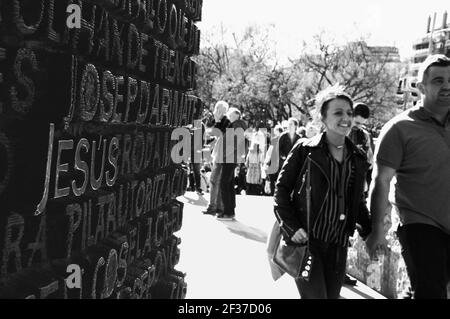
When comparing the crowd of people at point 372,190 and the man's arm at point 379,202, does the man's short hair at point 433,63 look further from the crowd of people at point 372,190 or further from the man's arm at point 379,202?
the man's arm at point 379,202

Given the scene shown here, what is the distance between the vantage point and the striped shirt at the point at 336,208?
142 inches

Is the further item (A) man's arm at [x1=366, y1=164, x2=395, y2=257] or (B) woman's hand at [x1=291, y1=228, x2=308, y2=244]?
(A) man's arm at [x1=366, y1=164, x2=395, y2=257]

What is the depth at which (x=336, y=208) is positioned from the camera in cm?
362

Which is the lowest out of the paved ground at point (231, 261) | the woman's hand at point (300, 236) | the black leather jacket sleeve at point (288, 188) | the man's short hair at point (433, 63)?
the paved ground at point (231, 261)

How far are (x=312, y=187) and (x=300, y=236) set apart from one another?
305 millimetres

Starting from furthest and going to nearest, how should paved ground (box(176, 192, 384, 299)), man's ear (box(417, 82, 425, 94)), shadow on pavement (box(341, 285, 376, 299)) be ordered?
shadow on pavement (box(341, 285, 376, 299)) → paved ground (box(176, 192, 384, 299)) → man's ear (box(417, 82, 425, 94))

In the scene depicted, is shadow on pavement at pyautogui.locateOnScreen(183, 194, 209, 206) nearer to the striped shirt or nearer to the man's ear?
the man's ear

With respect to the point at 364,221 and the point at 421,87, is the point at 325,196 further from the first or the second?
the point at 421,87

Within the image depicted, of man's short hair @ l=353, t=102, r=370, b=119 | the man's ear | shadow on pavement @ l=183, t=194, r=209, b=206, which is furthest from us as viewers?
shadow on pavement @ l=183, t=194, r=209, b=206

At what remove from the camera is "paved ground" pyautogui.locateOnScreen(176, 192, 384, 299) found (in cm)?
554

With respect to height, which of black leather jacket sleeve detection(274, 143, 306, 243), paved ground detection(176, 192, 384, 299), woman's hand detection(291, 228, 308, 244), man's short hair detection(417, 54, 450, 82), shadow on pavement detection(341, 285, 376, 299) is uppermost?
man's short hair detection(417, 54, 450, 82)

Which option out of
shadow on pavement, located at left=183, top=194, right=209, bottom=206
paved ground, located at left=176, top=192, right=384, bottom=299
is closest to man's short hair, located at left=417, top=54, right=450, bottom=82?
paved ground, located at left=176, top=192, right=384, bottom=299

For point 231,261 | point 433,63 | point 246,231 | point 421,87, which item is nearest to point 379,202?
point 421,87

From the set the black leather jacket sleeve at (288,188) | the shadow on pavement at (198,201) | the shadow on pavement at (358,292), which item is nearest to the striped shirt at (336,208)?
the black leather jacket sleeve at (288,188)
